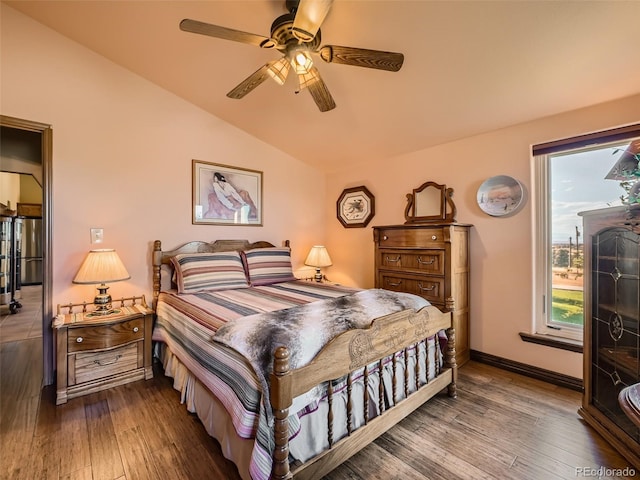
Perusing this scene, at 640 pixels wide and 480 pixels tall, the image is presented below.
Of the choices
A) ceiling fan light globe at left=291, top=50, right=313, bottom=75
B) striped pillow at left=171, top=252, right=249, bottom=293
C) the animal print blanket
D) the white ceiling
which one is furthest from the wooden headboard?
ceiling fan light globe at left=291, top=50, right=313, bottom=75

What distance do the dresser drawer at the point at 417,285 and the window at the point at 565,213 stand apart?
0.82 m

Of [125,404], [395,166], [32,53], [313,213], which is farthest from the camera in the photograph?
[313,213]

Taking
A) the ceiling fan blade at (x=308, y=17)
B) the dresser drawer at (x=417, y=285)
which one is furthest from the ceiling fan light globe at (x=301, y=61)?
the dresser drawer at (x=417, y=285)

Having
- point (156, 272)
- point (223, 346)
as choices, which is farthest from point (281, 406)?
point (156, 272)

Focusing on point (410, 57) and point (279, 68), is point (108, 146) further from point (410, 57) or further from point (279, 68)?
point (410, 57)

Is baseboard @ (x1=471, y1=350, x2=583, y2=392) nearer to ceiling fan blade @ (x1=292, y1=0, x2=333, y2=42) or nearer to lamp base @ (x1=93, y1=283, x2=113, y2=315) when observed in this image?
ceiling fan blade @ (x1=292, y1=0, x2=333, y2=42)

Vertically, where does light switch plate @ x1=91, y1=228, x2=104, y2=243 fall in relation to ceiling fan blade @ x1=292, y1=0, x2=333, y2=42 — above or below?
below

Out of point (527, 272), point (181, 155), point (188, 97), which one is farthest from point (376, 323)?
point (188, 97)

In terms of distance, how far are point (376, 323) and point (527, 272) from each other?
5.91 ft

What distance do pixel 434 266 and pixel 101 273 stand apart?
2879 millimetres

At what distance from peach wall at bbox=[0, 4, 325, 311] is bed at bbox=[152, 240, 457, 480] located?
76 centimetres

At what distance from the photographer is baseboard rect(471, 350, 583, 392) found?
2.37m

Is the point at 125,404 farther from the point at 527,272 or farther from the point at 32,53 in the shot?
the point at 527,272

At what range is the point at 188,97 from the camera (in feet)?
10.1
